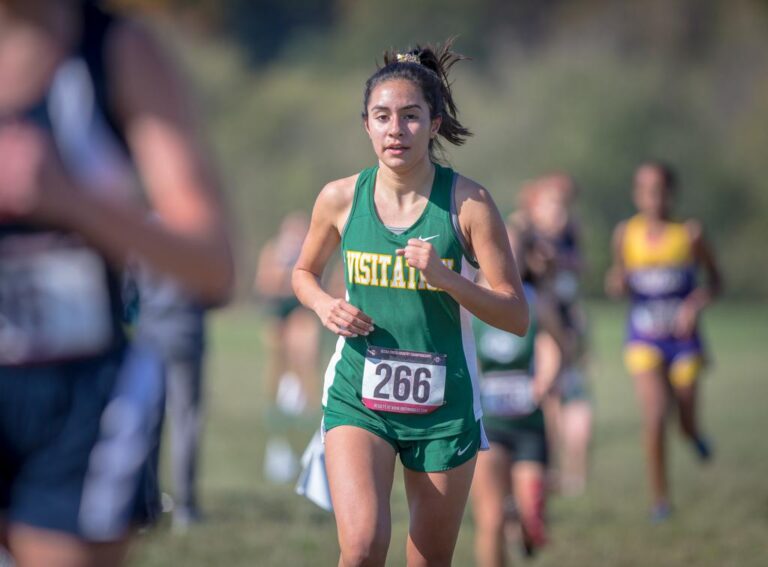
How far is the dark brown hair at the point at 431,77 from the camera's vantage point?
4902 mm

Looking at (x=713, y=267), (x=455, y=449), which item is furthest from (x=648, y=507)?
(x=455, y=449)

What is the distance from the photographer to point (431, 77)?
195 inches

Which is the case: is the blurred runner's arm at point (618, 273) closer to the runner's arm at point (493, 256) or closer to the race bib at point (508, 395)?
the race bib at point (508, 395)

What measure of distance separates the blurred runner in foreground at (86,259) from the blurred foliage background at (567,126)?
33.9m

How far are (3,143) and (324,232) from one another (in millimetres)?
2765

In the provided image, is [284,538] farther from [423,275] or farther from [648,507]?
[423,275]

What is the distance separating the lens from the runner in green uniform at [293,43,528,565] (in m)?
4.70

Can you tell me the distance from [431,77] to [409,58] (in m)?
0.15

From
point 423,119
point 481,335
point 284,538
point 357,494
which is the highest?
point 423,119

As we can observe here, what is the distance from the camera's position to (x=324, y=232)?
5035 millimetres

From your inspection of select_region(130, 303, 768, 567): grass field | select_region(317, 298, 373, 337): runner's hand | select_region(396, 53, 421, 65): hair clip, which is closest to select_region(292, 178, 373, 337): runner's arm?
select_region(317, 298, 373, 337): runner's hand

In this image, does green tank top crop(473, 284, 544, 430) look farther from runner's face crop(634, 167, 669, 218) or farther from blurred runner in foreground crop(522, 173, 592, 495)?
blurred runner in foreground crop(522, 173, 592, 495)

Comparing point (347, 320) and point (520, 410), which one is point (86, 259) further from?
point (520, 410)

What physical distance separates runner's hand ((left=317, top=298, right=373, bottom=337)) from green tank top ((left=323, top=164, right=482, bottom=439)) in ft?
0.27
